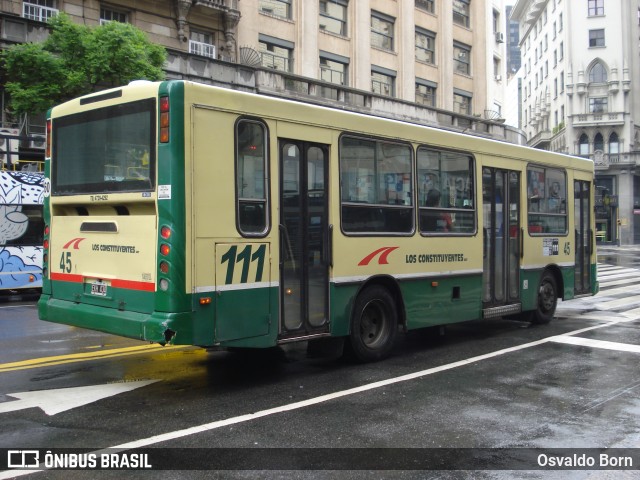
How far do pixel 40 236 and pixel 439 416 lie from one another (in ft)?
48.4

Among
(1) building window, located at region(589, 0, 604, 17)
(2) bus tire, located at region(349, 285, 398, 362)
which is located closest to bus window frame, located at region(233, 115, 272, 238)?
(2) bus tire, located at region(349, 285, 398, 362)

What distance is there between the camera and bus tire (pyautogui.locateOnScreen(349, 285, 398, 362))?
7809 mm

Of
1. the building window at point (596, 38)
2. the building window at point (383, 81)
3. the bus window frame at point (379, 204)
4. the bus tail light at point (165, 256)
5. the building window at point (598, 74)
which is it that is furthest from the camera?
the building window at point (598, 74)

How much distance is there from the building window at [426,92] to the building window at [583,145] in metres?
35.8

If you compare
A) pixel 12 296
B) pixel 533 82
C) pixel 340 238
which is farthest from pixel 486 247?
pixel 533 82

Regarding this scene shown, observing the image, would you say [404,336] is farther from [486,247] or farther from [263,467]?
[263,467]

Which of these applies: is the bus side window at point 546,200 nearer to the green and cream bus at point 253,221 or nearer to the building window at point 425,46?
the green and cream bus at point 253,221

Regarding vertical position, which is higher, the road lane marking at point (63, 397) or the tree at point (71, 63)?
the tree at point (71, 63)

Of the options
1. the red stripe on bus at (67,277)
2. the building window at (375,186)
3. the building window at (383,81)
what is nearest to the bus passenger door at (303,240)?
the building window at (375,186)

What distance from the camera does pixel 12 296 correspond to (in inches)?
711

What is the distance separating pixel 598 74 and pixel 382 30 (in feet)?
138

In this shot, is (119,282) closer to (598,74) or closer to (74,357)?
(74,357)

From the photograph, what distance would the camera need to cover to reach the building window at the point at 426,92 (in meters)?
35.4

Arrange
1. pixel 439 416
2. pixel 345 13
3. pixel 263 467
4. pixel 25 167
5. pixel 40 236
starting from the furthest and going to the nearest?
pixel 345 13 < pixel 25 167 < pixel 40 236 < pixel 439 416 < pixel 263 467
